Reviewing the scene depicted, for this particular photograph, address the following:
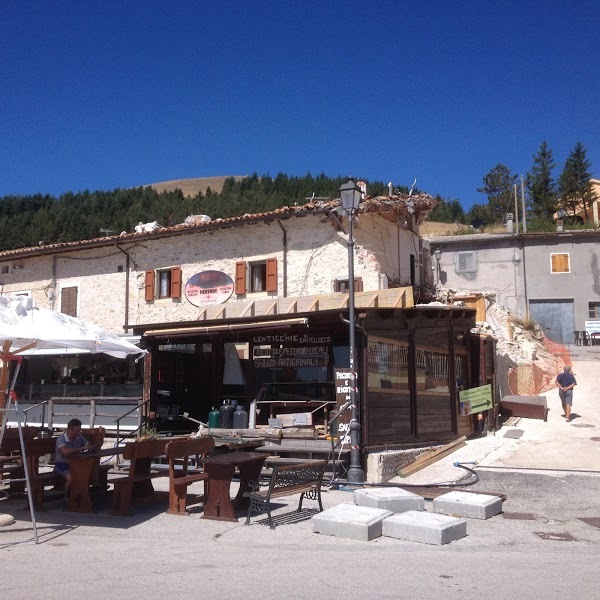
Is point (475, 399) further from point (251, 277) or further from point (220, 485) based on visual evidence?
point (251, 277)

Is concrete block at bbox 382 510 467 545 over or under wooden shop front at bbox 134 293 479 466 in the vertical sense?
under

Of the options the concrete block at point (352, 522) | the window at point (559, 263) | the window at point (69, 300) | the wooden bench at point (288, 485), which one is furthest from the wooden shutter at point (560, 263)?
the concrete block at point (352, 522)

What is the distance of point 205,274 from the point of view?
2152 centimetres

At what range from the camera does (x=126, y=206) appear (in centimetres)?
7512

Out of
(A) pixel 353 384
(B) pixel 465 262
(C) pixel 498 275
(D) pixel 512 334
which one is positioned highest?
(B) pixel 465 262

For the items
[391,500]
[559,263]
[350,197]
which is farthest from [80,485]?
[559,263]

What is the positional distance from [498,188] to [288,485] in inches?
2687

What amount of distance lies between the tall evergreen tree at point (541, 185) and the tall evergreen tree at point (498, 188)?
4658 mm

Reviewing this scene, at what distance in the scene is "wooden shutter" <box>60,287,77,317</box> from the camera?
23.8 m

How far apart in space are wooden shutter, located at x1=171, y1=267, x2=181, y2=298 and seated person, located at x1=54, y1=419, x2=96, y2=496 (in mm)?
13053

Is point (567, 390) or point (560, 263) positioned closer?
point (567, 390)

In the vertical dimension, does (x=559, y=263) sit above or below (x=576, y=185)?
below

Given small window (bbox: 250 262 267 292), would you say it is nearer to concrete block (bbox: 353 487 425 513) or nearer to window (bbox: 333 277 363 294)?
window (bbox: 333 277 363 294)

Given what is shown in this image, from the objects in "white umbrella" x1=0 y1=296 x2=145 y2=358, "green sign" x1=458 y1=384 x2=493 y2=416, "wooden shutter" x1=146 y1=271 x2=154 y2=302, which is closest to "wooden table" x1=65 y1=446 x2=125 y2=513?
"white umbrella" x1=0 y1=296 x2=145 y2=358
